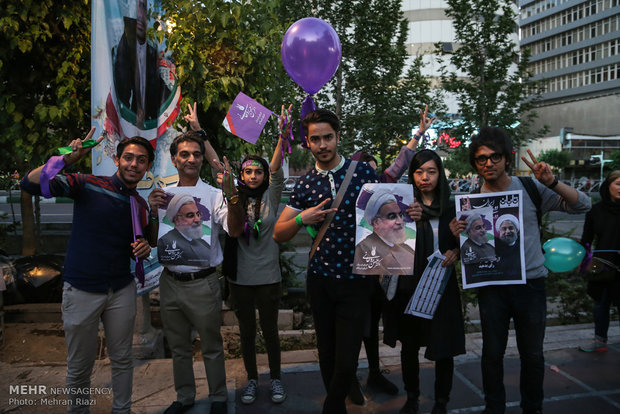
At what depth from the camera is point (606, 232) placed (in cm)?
414

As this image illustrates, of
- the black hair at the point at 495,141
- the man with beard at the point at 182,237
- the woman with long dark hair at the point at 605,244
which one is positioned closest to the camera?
the black hair at the point at 495,141

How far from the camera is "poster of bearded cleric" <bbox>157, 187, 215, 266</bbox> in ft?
9.63

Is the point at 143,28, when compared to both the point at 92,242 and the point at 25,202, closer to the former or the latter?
the point at 92,242

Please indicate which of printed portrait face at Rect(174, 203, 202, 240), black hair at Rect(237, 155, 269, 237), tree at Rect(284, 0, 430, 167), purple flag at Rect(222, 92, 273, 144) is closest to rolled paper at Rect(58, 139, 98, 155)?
printed portrait face at Rect(174, 203, 202, 240)

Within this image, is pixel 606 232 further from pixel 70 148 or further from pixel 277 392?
pixel 70 148

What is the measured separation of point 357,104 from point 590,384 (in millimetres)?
6586

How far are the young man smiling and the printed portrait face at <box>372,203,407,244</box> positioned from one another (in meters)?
0.19

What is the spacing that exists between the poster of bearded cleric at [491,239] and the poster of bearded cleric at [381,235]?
52 cm

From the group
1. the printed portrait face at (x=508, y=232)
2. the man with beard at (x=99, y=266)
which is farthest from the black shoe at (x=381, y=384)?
the man with beard at (x=99, y=266)

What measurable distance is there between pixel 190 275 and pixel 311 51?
2.08m

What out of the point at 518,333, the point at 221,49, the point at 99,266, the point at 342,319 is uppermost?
the point at 221,49

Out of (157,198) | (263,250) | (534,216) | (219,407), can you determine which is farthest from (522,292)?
(157,198)

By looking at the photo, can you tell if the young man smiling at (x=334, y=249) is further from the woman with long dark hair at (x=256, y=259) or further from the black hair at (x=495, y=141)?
the black hair at (x=495, y=141)

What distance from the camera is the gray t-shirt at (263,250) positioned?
131 inches
